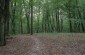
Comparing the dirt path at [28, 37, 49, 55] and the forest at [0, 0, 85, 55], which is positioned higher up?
the forest at [0, 0, 85, 55]

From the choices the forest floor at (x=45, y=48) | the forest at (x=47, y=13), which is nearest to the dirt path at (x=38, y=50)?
the forest floor at (x=45, y=48)

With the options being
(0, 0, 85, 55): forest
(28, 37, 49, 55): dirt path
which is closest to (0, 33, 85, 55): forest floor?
(28, 37, 49, 55): dirt path

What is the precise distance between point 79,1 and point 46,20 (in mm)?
15726

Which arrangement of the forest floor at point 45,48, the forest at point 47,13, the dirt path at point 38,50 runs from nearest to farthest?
the dirt path at point 38,50 → the forest floor at point 45,48 → the forest at point 47,13

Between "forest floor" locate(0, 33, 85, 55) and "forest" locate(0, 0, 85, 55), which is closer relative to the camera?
"forest floor" locate(0, 33, 85, 55)

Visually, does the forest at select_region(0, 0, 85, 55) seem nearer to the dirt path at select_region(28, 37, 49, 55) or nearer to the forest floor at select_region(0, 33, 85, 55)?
the forest floor at select_region(0, 33, 85, 55)

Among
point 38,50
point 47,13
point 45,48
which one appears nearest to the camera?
point 38,50

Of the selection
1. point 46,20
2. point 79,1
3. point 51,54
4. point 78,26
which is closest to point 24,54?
point 51,54

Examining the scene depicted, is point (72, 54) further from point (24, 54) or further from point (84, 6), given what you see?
point (84, 6)

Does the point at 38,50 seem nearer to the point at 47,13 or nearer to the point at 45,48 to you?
the point at 45,48

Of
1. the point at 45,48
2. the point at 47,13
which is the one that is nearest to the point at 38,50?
the point at 45,48

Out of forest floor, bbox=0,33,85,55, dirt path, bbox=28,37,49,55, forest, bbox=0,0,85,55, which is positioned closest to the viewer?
dirt path, bbox=28,37,49,55

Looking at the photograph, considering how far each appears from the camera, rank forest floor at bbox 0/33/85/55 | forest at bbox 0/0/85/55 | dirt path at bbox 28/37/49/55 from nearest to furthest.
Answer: dirt path at bbox 28/37/49/55 → forest floor at bbox 0/33/85/55 → forest at bbox 0/0/85/55

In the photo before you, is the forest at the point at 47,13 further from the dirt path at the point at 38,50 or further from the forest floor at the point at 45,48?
the dirt path at the point at 38,50
